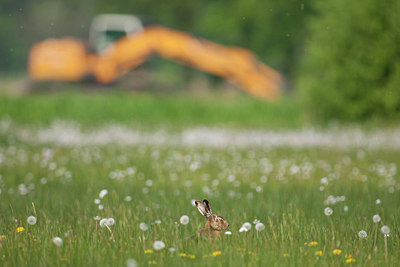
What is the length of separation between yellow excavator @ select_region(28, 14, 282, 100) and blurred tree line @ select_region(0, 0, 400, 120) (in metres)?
1.92

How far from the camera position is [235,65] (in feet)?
67.3

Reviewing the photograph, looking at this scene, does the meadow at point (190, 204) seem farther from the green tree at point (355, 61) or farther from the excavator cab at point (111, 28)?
the excavator cab at point (111, 28)

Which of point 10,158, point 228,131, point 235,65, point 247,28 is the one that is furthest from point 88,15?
point 10,158

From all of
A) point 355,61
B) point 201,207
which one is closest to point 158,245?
point 201,207

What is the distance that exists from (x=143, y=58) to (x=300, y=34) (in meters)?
7.49

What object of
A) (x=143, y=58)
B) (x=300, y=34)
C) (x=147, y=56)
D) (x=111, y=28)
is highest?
(x=300, y=34)

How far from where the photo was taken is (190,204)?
15.4 feet

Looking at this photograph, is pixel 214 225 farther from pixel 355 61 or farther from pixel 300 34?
pixel 300 34

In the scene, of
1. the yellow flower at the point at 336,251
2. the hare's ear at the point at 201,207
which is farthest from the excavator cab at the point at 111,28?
the yellow flower at the point at 336,251

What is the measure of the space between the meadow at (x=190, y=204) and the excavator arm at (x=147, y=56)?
33.5 feet

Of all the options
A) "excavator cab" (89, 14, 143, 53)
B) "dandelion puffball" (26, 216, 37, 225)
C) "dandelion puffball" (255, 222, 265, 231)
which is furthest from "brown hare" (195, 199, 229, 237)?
"excavator cab" (89, 14, 143, 53)

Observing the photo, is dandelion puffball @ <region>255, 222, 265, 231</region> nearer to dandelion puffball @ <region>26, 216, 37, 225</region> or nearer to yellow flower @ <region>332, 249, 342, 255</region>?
yellow flower @ <region>332, 249, 342, 255</region>

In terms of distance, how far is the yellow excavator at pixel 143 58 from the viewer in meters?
20.3

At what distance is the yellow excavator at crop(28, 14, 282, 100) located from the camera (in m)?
20.3
